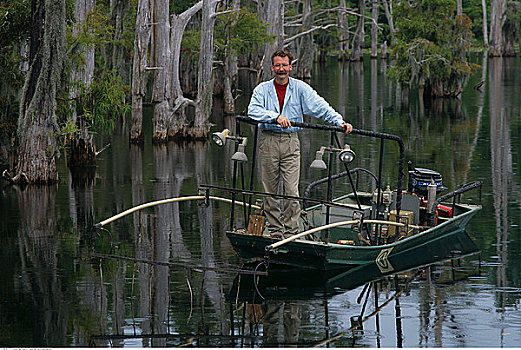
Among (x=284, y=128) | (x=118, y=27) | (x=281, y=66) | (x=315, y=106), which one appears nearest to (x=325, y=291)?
(x=284, y=128)

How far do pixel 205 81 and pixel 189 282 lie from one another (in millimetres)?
17608

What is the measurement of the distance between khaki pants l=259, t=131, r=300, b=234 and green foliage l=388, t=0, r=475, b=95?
1199 inches

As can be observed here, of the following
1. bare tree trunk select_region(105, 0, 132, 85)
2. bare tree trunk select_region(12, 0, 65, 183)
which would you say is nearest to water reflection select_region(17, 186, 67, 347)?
bare tree trunk select_region(12, 0, 65, 183)

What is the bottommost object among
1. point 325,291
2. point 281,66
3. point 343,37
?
point 325,291

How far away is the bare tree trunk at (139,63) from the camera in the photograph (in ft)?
84.4

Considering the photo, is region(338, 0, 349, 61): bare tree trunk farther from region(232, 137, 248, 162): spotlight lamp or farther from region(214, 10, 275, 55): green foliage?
region(232, 137, 248, 162): spotlight lamp

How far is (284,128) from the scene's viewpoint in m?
11.0

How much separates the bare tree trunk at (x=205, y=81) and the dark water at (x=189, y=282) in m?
5.63

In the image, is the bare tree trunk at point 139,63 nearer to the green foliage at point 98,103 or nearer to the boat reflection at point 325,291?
the green foliage at point 98,103

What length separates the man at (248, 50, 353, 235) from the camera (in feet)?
36.1

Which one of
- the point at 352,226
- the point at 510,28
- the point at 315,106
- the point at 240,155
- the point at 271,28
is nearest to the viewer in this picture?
the point at 240,155

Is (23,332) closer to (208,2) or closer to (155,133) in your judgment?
(155,133)

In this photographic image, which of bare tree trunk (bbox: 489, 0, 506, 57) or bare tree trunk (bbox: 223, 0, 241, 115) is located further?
bare tree trunk (bbox: 489, 0, 506, 57)

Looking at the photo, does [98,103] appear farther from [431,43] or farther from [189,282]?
[431,43]
